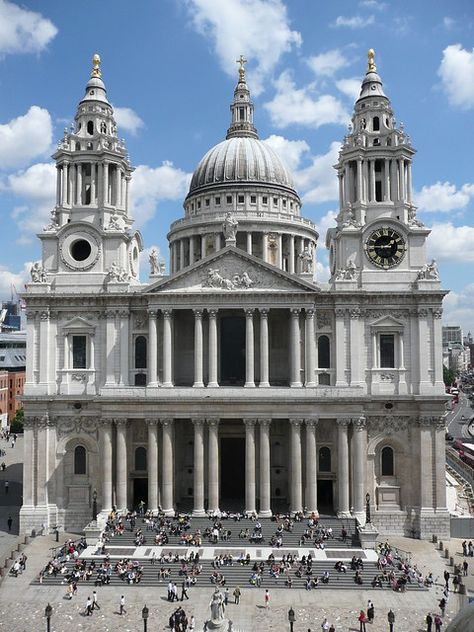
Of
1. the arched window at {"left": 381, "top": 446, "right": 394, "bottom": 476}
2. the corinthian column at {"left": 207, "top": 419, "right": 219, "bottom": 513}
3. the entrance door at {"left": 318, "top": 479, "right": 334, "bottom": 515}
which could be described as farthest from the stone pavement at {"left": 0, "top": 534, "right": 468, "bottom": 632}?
the entrance door at {"left": 318, "top": 479, "right": 334, "bottom": 515}

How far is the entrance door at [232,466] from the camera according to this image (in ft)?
192

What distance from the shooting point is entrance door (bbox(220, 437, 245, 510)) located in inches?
2301

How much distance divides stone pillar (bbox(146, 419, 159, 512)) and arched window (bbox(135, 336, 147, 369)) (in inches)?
216

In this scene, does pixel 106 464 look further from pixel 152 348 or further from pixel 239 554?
pixel 239 554

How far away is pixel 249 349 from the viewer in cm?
5447

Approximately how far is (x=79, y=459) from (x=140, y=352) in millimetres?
10682

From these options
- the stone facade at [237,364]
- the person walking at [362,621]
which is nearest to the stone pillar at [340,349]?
the stone facade at [237,364]

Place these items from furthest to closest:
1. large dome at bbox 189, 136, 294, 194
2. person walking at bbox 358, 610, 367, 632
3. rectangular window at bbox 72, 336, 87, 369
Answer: large dome at bbox 189, 136, 294, 194, rectangular window at bbox 72, 336, 87, 369, person walking at bbox 358, 610, 367, 632

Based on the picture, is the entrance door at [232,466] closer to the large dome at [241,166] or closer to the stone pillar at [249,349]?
the stone pillar at [249,349]

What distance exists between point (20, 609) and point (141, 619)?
24.6ft

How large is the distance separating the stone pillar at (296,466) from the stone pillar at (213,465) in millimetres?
6107

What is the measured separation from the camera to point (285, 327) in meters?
58.6

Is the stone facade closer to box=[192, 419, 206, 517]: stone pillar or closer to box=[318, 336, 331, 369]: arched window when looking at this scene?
box=[192, 419, 206, 517]: stone pillar

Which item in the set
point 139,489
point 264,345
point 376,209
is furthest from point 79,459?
point 376,209
